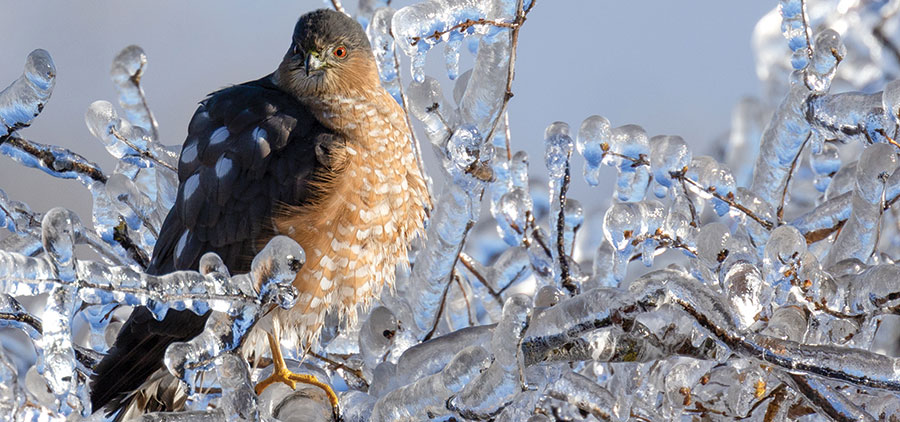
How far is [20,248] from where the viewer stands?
3.11ft

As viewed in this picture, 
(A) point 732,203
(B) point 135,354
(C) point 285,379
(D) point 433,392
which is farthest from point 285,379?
(A) point 732,203

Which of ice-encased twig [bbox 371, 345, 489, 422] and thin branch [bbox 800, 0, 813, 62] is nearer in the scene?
ice-encased twig [bbox 371, 345, 489, 422]

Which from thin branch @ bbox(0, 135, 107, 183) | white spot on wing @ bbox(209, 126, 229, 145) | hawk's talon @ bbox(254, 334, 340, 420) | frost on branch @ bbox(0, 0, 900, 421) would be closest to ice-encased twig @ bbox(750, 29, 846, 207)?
frost on branch @ bbox(0, 0, 900, 421)

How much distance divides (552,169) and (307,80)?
1.44ft

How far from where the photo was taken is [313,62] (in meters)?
1.21

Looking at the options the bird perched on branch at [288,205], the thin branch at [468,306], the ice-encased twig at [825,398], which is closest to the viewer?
the ice-encased twig at [825,398]

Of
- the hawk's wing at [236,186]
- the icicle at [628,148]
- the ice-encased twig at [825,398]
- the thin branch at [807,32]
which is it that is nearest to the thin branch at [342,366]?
the hawk's wing at [236,186]

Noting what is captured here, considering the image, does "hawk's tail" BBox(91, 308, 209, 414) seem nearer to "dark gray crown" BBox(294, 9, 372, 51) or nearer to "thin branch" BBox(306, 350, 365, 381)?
"thin branch" BBox(306, 350, 365, 381)

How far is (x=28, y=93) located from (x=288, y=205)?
335 millimetres

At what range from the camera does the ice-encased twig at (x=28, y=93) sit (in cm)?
80

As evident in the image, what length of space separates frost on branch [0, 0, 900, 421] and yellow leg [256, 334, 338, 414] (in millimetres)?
14

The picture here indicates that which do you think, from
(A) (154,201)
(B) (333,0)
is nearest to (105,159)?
(A) (154,201)

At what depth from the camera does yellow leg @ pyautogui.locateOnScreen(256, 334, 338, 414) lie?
93 centimetres

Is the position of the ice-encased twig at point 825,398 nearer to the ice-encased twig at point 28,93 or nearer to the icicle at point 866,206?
the icicle at point 866,206
